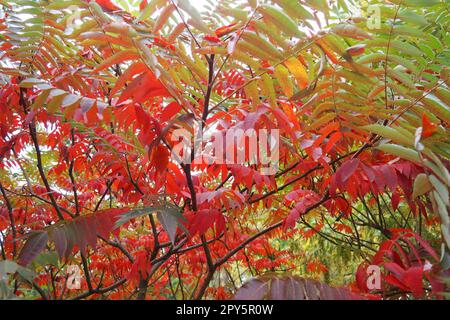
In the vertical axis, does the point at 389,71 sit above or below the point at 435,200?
above

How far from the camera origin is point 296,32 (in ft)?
4.18

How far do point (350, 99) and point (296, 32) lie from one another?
43cm

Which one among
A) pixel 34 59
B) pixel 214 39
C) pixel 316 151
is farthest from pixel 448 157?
pixel 34 59

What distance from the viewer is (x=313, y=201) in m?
2.17

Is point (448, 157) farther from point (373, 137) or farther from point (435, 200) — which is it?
point (435, 200)

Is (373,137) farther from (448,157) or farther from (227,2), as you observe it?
(227,2)

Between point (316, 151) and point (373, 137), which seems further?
point (373, 137)

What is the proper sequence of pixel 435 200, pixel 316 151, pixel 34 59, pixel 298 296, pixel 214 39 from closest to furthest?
pixel 435 200, pixel 298 296, pixel 214 39, pixel 316 151, pixel 34 59
